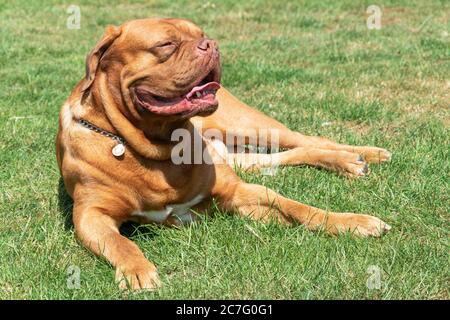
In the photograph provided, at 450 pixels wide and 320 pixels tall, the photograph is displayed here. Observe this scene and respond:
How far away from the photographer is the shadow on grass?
377 cm

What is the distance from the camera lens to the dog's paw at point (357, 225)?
11.6 ft

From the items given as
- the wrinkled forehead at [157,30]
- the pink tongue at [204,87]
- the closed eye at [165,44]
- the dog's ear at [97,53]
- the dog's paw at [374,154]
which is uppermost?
the wrinkled forehead at [157,30]

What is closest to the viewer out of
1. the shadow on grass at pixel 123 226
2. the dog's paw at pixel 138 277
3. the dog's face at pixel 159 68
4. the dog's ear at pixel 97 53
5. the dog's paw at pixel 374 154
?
the dog's paw at pixel 138 277

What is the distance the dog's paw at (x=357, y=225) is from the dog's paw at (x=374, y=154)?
3.43 ft

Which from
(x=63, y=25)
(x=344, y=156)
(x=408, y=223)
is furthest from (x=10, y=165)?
(x=63, y=25)

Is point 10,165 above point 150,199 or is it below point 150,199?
below

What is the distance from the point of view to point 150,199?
12.2 feet

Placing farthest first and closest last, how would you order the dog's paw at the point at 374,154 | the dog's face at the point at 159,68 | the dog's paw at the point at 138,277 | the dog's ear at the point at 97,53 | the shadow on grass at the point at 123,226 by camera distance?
the dog's paw at the point at 374,154
the shadow on grass at the point at 123,226
the dog's ear at the point at 97,53
the dog's face at the point at 159,68
the dog's paw at the point at 138,277

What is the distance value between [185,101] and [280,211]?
2.61ft

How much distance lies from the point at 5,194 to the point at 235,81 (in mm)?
3020

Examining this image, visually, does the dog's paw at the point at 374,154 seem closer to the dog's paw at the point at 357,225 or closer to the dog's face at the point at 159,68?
the dog's paw at the point at 357,225

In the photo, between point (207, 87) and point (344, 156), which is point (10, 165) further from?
point (344, 156)

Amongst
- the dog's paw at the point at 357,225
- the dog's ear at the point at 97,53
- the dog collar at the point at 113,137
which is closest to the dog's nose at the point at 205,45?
the dog's ear at the point at 97,53

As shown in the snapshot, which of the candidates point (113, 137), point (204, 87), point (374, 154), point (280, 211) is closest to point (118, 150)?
point (113, 137)
